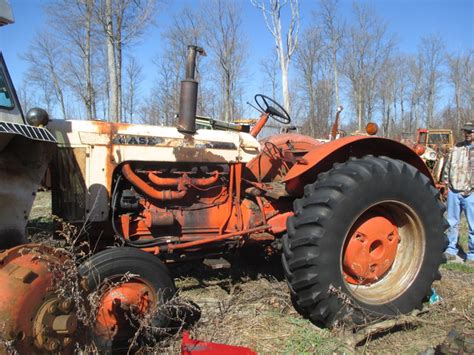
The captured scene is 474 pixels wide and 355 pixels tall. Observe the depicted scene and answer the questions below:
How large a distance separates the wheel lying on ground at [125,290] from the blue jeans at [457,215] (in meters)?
3.94

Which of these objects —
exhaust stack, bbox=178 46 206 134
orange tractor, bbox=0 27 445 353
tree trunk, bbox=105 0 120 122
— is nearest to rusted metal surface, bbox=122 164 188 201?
orange tractor, bbox=0 27 445 353

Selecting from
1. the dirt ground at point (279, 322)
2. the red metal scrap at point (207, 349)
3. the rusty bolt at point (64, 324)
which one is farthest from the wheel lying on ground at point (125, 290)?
the rusty bolt at point (64, 324)

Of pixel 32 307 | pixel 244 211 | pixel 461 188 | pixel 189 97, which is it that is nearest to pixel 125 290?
pixel 32 307

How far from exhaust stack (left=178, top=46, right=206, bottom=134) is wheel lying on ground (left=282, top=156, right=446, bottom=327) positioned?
104 cm

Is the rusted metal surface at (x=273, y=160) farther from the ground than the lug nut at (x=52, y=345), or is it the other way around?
the rusted metal surface at (x=273, y=160)

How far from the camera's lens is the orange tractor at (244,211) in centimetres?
285

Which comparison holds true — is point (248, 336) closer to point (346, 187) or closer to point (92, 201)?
point (346, 187)

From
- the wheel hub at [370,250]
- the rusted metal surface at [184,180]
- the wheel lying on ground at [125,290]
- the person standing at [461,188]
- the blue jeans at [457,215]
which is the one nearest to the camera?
the wheel lying on ground at [125,290]

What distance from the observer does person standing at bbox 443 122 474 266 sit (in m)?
5.30

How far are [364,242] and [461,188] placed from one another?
113 inches

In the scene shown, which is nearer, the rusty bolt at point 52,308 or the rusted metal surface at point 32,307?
the rusted metal surface at point 32,307

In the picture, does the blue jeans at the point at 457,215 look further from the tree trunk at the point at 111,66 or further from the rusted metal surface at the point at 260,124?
the tree trunk at the point at 111,66

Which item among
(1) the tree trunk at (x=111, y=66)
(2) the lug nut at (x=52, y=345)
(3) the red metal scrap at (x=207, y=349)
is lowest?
(3) the red metal scrap at (x=207, y=349)

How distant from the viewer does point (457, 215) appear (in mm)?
5488
